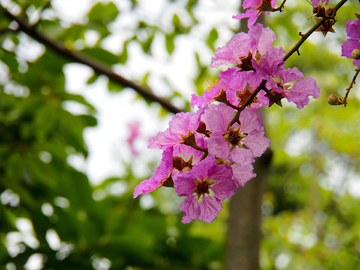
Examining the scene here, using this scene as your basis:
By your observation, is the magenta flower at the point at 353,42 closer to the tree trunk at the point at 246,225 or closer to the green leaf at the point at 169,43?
the tree trunk at the point at 246,225

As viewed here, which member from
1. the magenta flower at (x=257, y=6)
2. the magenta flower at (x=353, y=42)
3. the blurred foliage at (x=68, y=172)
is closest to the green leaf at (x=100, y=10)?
the blurred foliage at (x=68, y=172)

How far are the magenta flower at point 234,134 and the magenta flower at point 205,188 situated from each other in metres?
0.02

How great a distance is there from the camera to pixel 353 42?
0.48 meters

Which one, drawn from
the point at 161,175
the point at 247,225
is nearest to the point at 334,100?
the point at 161,175

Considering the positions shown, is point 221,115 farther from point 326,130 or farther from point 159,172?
point 326,130

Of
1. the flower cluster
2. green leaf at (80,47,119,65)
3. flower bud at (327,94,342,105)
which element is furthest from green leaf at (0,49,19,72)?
flower bud at (327,94,342,105)

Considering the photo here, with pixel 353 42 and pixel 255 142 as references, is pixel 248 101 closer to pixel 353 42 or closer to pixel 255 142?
pixel 255 142

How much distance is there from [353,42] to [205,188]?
0.30m

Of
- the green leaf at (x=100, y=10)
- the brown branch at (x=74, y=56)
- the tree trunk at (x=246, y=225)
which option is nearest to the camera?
the tree trunk at (x=246, y=225)

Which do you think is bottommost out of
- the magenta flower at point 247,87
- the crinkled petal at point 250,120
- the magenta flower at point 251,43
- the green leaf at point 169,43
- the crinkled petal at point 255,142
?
the green leaf at point 169,43

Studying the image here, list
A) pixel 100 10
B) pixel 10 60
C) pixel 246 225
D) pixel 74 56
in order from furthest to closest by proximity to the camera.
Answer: pixel 100 10
pixel 10 60
pixel 74 56
pixel 246 225

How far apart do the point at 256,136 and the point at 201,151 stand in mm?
78

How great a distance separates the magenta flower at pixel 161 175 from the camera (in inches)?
17.6

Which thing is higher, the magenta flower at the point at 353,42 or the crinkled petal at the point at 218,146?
the magenta flower at the point at 353,42
